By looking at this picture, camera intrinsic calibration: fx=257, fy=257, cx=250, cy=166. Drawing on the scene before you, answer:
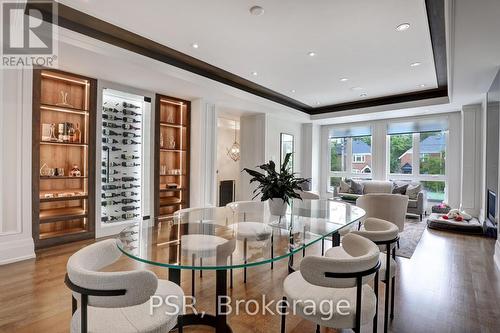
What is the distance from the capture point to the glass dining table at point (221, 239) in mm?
1538

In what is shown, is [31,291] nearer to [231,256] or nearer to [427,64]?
[231,256]

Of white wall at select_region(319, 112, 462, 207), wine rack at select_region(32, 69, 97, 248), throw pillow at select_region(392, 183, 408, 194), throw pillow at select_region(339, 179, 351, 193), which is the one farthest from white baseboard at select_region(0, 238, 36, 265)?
white wall at select_region(319, 112, 462, 207)

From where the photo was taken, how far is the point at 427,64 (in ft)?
13.5

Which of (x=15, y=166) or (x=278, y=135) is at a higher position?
(x=278, y=135)

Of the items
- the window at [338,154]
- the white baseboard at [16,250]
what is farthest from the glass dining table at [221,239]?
the window at [338,154]

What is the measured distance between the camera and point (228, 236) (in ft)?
6.72

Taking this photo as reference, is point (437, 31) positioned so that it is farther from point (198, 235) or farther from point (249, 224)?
point (198, 235)

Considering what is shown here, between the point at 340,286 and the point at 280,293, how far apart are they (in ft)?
4.63

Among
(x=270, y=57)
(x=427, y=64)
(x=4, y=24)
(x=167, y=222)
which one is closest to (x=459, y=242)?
(x=427, y=64)

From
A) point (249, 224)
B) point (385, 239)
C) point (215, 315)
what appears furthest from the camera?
point (249, 224)

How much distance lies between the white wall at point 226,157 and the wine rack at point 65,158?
179 inches

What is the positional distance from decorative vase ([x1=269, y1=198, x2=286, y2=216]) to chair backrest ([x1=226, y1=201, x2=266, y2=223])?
0.16 metres

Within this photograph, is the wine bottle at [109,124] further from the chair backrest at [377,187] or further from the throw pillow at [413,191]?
the throw pillow at [413,191]

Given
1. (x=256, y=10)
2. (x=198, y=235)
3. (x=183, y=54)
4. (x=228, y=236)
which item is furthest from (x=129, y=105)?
(x=228, y=236)
